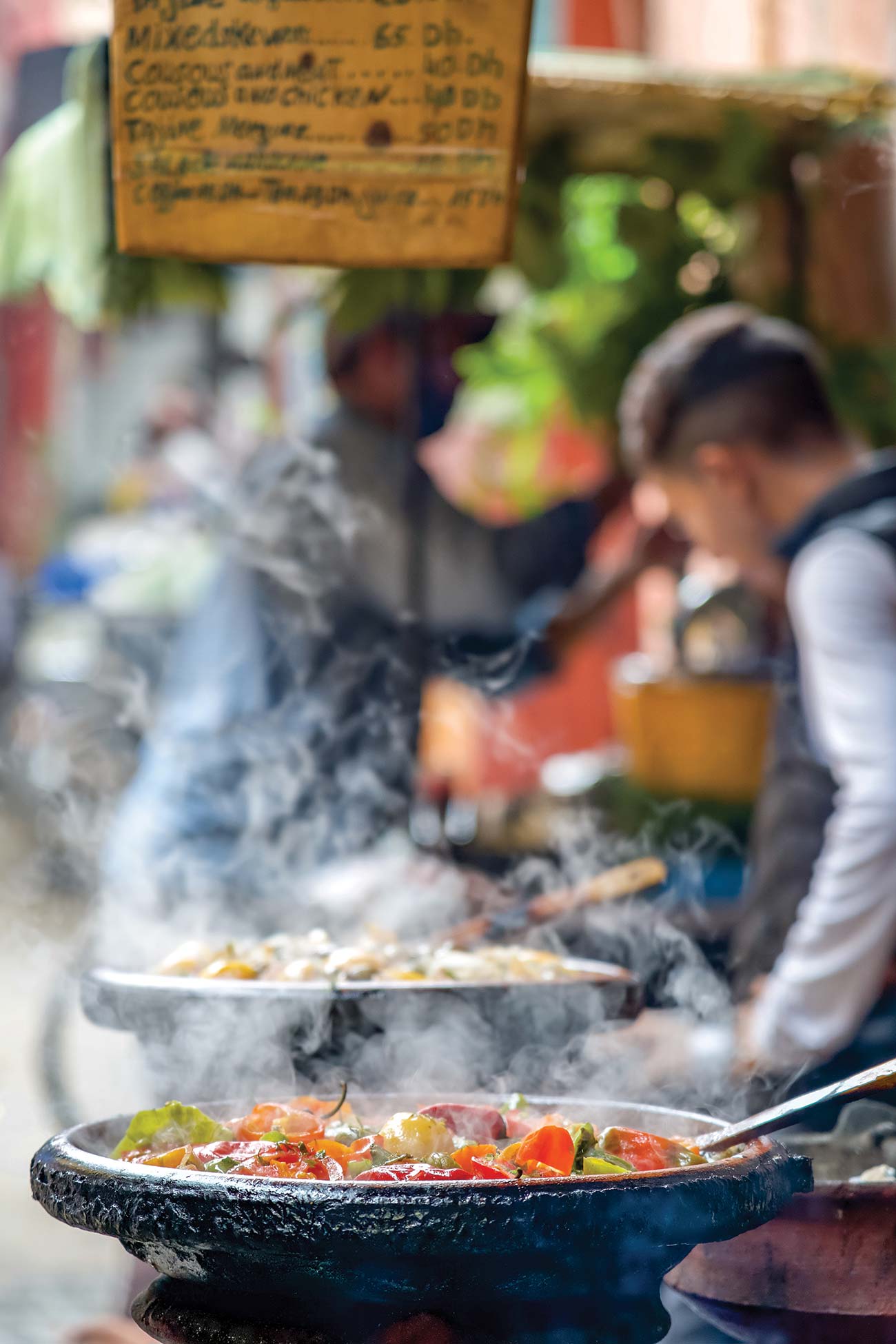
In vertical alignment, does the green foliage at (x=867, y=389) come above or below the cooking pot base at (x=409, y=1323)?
above

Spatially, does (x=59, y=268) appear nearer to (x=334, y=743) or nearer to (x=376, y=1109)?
(x=334, y=743)

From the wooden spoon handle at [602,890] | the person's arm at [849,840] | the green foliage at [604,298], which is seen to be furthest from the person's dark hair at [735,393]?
→ the wooden spoon handle at [602,890]

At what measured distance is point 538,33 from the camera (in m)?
7.57

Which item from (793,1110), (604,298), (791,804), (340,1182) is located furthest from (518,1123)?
(604,298)

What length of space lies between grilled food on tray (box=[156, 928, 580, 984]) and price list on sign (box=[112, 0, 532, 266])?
1062 millimetres

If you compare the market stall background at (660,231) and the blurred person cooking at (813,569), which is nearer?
the blurred person cooking at (813,569)

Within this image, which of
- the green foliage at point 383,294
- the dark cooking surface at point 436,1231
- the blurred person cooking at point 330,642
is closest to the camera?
the dark cooking surface at point 436,1231

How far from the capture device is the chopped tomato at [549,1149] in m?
1.51

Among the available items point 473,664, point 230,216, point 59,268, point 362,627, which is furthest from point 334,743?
point 230,216

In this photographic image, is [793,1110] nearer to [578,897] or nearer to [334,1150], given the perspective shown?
[334,1150]

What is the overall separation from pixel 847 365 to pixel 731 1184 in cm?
342

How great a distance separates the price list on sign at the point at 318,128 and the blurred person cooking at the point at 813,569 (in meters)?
1.12

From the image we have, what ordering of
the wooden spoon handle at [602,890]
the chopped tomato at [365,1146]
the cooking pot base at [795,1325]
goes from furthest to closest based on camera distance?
1. the wooden spoon handle at [602,890]
2. the cooking pot base at [795,1325]
3. the chopped tomato at [365,1146]

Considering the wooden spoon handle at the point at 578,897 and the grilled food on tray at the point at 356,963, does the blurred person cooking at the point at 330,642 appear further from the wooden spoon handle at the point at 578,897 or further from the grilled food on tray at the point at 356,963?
the grilled food on tray at the point at 356,963
